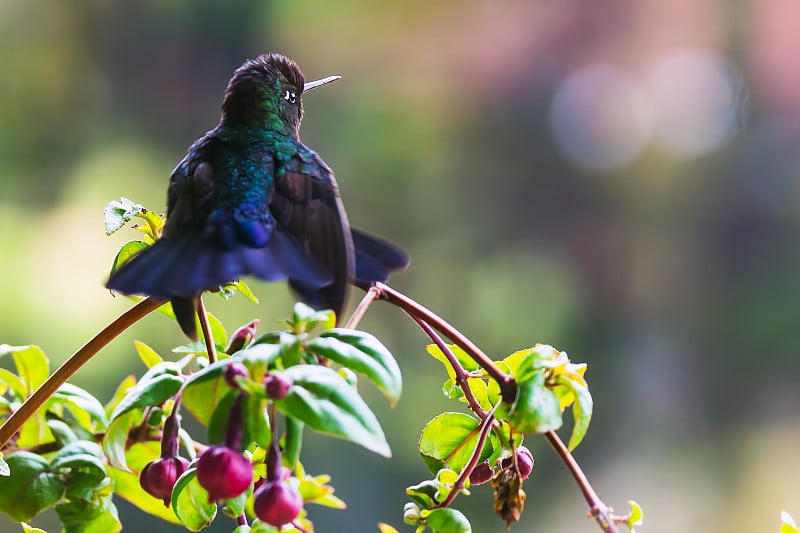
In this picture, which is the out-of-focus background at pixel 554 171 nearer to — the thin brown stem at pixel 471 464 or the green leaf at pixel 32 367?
the green leaf at pixel 32 367

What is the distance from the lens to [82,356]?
1.46 ft

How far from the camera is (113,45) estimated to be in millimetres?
3152

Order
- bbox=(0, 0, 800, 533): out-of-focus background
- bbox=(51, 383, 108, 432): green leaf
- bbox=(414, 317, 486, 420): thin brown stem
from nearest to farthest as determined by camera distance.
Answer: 1. bbox=(414, 317, 486, 420): thin brown stem
2. bbox=(51, 383, 108, 432): green leaf
3. bbox=(0, 0, 800, 533): out-of-focus background

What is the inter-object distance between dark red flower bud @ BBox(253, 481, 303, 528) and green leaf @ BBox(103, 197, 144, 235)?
188mm

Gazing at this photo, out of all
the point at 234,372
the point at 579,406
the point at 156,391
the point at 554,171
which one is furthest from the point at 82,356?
the point at 554,171

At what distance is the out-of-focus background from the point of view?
9.31ft

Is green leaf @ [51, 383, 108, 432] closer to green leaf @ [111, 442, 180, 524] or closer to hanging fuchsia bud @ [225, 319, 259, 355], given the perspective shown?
green leaf @ [111, 442, 180, 524]

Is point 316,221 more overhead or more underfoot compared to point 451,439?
more overhead

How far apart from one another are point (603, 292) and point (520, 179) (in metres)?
0.50

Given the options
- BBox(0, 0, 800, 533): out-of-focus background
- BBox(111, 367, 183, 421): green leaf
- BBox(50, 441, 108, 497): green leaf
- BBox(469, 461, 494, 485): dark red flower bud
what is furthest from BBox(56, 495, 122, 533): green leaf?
BBox(0, 0, 800, 533): out-of-focus background

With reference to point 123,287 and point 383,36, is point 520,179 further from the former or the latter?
point 123,287

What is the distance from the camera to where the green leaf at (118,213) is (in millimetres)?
479

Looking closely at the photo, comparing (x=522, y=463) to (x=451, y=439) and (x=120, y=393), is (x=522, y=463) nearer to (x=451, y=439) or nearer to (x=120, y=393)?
(x=451, y=439)

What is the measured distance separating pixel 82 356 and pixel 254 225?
0.12 m
